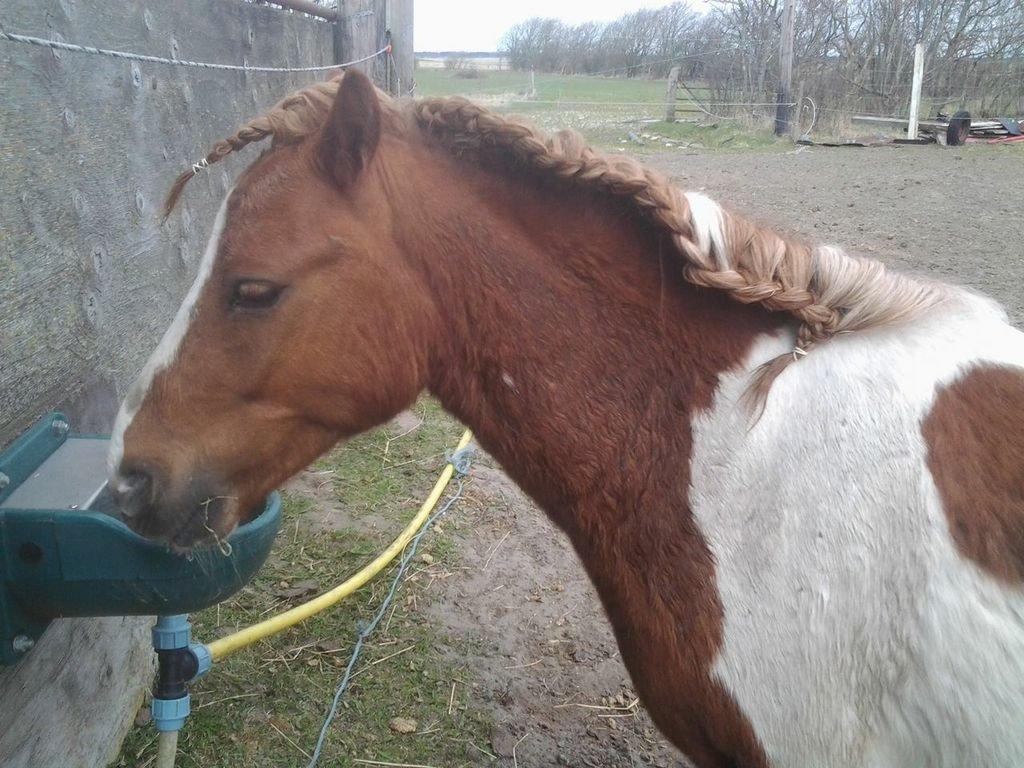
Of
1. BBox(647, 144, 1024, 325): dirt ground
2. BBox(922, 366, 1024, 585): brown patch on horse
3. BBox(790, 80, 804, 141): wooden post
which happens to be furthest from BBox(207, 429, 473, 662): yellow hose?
BBox(790, 80, 804, 141): wooden post

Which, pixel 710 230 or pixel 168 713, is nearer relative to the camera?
pixel 710 230

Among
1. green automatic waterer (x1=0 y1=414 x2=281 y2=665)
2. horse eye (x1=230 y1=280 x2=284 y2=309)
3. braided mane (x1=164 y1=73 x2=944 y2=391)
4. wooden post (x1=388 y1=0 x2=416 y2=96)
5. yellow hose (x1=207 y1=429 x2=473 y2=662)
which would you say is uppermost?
wooden post (x1=388 y1=0 x2=416 y2=96)

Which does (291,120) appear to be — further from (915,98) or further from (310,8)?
(915,98)

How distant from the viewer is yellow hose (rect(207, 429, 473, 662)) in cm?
262

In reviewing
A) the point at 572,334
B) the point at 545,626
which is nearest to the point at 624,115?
the point at 545,626

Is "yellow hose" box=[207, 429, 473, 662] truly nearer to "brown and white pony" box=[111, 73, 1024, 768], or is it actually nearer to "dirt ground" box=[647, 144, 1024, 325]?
"brown and white pony" box=[111, 73, 1024, 768]

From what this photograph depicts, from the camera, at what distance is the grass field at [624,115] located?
51.2 feet

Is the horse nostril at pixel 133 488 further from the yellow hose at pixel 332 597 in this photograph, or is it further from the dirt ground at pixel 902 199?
the dirt ground at pixel 902 199

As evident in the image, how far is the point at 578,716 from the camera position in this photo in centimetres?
296

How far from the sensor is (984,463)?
1532 millimetres

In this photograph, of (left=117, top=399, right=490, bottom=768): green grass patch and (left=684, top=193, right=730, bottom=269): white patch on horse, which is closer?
(left=684, top=193, right=730, bottom=269): white patch on horse

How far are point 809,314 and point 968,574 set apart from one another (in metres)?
0.61

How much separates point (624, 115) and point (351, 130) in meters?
20.5

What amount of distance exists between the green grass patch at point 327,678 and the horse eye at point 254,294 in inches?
67.6
